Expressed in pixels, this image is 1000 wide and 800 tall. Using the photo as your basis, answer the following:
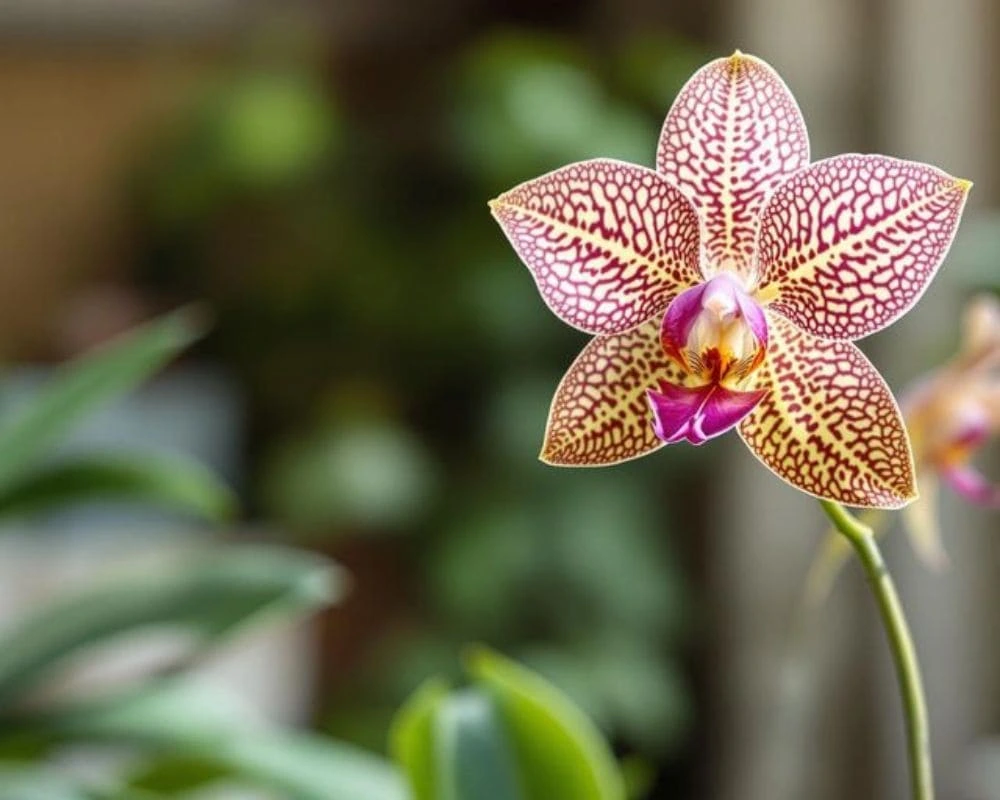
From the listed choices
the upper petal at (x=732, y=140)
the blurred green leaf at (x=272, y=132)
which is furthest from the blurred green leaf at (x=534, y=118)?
the upper petal at (x=732, y=140)

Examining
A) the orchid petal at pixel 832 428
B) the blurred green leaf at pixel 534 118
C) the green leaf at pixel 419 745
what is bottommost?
the blurred green leaf at pixel 534 118

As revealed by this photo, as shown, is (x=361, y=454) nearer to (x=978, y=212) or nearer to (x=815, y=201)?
(x=978, y=212)

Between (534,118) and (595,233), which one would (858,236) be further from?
(534,118)

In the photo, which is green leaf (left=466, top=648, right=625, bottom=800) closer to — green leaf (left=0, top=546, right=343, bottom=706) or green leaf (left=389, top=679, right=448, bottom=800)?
green leaf (left=389, top=679, right=448, bottom=800)

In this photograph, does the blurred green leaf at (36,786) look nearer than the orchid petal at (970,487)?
No

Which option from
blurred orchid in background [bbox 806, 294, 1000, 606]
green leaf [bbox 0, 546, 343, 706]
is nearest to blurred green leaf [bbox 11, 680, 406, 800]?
green leaf [bbox 0, 546, 343, 706]

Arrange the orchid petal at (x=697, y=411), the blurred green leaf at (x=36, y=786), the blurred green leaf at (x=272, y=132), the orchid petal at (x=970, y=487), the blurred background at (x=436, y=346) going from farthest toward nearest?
the blurred green leaf at (x=272, y=132) → the blurred background at (x=436, y=346) → the blurred green leaf at (x=36, y=786) → the orchid petal at (x=970, y=487) → the orchid petal at (x=697, y=411)

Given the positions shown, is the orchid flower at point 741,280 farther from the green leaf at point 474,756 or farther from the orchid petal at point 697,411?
the green leaf at point 474,756
